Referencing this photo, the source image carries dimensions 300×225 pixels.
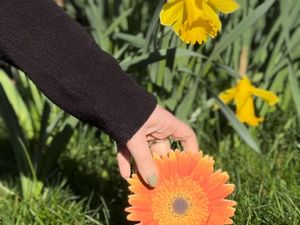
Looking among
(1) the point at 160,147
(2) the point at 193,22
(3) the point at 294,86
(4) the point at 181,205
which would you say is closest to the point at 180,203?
(4) the point at 181,205

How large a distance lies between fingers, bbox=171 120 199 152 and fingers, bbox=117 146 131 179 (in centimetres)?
10

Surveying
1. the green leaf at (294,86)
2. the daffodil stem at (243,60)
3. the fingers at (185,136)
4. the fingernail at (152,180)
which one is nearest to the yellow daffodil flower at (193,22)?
the fingers at (185,136)

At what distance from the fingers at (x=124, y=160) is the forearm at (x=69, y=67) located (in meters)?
0.11

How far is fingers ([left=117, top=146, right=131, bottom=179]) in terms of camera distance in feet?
4.44

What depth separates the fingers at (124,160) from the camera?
4.44ft

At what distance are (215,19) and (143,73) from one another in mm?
655

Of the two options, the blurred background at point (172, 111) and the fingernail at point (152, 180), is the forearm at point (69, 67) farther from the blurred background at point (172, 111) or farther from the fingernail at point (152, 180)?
the blurred background at point (172, 111)

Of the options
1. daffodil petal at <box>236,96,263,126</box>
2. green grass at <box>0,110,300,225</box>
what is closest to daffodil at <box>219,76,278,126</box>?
daffodil petal at <box>236,96,263,126</box>

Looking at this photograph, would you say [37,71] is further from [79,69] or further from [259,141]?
[259,141]

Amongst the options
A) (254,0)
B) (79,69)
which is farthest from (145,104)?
(254,0)

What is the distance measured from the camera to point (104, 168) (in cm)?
197

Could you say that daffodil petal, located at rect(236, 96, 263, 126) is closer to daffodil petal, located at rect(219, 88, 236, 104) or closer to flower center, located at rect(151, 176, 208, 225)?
daffodil petal, located at rect(219, 88, 236, 104)

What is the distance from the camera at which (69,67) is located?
121 centimetres

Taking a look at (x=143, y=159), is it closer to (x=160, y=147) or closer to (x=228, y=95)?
(x=160, y=147)
